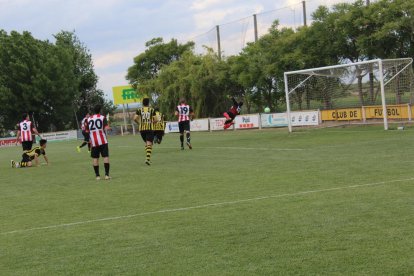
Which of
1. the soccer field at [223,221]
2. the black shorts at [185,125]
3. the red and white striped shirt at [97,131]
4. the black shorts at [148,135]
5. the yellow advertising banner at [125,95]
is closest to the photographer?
the soccer field at [223,221]

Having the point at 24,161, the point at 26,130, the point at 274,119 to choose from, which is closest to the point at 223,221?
the point at 24,161

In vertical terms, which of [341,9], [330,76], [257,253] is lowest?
[257,253]

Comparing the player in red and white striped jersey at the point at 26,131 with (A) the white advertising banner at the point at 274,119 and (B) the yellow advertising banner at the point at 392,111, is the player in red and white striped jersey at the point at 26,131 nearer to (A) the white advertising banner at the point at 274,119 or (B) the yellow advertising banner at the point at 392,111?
(B) the yellow advertising banner at the point at 392,111

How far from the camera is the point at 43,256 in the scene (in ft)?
20.3

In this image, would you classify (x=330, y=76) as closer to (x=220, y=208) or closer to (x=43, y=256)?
(x=220, y=208)

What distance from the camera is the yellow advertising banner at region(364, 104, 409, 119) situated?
26.8 m

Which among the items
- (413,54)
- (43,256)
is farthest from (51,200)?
(413,54)

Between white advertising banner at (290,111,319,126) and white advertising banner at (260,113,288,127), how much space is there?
6.09 feet

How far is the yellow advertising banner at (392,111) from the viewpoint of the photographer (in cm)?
2683

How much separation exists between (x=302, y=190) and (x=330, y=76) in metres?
20.1

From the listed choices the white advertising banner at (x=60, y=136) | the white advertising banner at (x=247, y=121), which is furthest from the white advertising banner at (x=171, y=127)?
the white advertising banner at (x=60, y=136)

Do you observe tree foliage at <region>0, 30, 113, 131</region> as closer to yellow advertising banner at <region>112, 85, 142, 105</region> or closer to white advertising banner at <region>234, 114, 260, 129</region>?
yellow advertising banner at <region>112, 85, 142, 105</region>

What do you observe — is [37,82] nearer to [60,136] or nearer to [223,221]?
[60,136]

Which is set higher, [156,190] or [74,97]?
[74,97]
